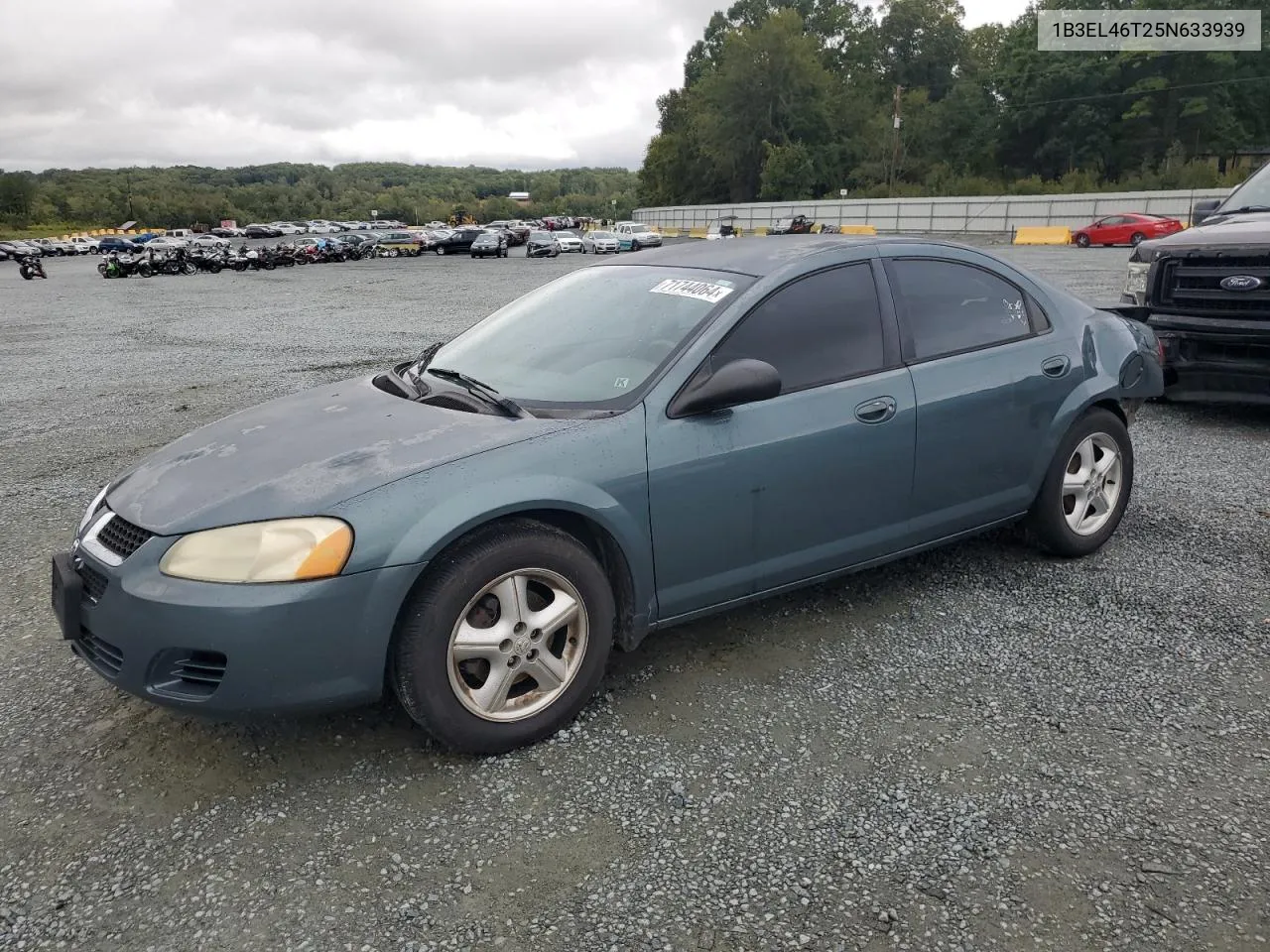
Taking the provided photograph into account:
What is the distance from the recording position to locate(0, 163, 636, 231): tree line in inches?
4021

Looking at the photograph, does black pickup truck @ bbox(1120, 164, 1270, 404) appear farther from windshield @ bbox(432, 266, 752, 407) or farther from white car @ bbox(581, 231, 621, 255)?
white car @ bbox(581, 231, 621, 255)

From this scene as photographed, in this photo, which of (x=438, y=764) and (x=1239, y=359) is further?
(x=1239, y=359)

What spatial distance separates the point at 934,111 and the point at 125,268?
212 ft

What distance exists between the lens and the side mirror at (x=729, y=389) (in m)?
3.09

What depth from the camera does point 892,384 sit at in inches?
142

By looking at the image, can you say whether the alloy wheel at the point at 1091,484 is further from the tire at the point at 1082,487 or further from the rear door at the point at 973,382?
the rear door at the point at 973,382

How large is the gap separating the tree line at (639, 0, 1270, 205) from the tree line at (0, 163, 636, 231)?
25452mm

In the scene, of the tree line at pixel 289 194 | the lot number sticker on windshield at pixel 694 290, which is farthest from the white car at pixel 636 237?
the tree line at pixel 289 194

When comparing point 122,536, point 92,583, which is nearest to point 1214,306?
point 122,536

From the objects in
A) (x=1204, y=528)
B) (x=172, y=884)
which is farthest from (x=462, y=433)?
(x=1204, y=528)

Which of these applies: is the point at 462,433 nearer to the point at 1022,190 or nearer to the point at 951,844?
the point at 951,844

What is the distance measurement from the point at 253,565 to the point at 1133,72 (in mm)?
72303

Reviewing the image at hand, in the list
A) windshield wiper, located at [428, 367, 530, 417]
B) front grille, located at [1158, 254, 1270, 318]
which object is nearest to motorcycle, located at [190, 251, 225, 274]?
front grille, located at [1158, 254, 1270, 318]

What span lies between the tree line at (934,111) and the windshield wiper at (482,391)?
167 ft
